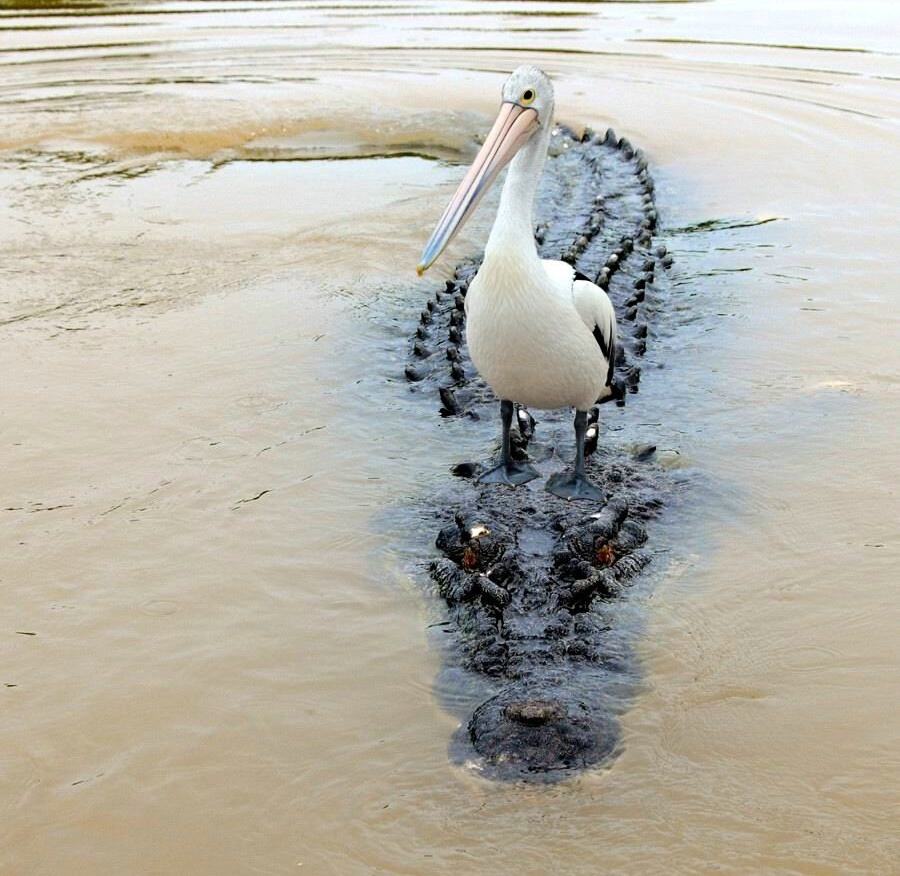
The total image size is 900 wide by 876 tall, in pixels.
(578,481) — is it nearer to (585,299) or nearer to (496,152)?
(585,299)

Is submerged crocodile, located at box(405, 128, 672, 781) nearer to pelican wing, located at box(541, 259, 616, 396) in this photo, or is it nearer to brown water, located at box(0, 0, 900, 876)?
brown water, located at box(0, 0, 900, 876)

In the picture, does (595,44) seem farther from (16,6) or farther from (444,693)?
(444,693)

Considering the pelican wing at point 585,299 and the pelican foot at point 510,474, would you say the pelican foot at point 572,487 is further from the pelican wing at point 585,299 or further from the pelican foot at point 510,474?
the pelican wing at point 585,299

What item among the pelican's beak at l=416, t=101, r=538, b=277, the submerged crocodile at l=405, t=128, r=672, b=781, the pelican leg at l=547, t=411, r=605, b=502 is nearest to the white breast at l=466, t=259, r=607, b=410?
the pelican leg at l=547, t=411, r=605, b=502

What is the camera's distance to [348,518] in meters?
5.59

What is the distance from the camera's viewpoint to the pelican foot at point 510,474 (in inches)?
207

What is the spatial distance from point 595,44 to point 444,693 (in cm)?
1620

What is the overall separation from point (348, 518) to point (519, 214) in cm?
162

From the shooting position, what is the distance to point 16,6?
70.7 ft

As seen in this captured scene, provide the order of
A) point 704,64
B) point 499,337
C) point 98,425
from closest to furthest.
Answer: point 499,337 → point 98,425 → point 704,64

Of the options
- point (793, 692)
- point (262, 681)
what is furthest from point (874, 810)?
point (262, 681)

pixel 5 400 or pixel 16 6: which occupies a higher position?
pixel 16 6

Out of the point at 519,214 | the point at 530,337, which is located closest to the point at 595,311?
the point at 530,337

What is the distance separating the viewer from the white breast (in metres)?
4.88
